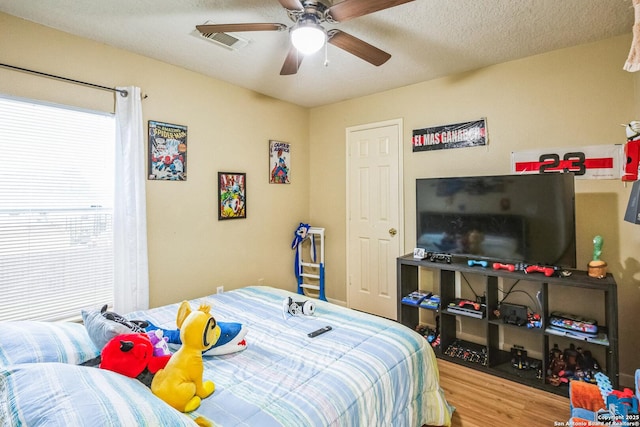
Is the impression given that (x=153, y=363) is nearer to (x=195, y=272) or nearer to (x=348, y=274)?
(x=195, y=272)

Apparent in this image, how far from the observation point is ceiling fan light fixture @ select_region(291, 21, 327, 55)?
1795 mm

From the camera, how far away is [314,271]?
4336 millimetres

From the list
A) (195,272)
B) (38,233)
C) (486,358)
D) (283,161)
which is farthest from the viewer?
(283,161)

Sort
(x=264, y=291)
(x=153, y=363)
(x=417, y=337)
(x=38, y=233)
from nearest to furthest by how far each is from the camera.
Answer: (x=153, y=363) < (x=417, y=337) < (x=38, y=233) < (x=264, y=291)

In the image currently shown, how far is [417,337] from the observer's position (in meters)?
1.92

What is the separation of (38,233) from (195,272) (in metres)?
1.24

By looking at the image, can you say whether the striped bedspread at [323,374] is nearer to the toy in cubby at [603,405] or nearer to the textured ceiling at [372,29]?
the toy in cubby at [603,405]

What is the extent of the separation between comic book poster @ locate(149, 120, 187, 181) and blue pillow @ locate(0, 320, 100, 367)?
60.6 inches

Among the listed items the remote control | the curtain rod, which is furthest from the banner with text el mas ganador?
the curtain rod

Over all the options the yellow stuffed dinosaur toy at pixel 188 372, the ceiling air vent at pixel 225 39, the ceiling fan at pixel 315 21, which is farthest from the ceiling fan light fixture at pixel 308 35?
the yellow stuffed dinosaur toy at pixel 188 372

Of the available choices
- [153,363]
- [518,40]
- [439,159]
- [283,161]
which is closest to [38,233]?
[153,363]

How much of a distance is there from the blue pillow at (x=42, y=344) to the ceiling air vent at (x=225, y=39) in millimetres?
2065

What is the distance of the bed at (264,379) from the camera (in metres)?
0.97

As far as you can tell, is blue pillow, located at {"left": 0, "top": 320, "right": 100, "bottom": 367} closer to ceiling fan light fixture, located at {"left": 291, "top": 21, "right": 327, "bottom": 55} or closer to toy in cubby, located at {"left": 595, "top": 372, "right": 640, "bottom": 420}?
ceiling fan light fixture, located at {"left": 291, "top": 21, "right": 327, "bottom": 55}
